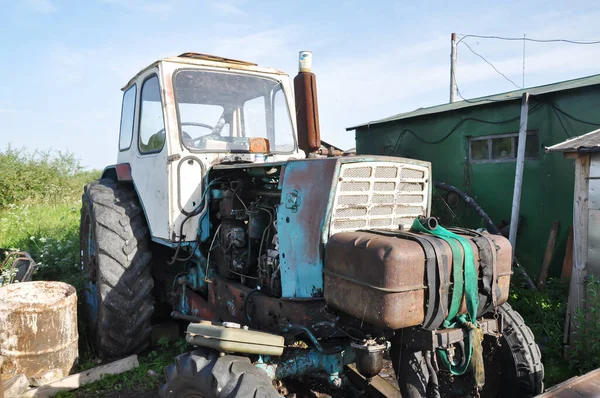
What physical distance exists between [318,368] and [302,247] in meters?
0.72

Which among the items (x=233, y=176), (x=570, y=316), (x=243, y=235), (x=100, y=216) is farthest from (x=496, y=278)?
(x=100, y=216)

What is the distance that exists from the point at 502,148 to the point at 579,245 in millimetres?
2873

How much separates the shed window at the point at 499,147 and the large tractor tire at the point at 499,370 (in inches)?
174

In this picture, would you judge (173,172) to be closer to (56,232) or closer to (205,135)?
(205,135)

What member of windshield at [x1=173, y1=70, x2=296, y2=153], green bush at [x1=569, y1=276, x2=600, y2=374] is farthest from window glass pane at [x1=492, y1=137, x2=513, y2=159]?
windshield at [x1=173, y1=70, x2=296, y2=153]

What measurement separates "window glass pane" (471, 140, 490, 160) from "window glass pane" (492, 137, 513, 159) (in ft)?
0.46

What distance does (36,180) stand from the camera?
1553 centimetres

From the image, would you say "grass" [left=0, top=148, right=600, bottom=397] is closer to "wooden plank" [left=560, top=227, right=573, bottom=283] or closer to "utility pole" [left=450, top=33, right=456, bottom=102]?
"wooden plank" [left=560, top=227, right=573, bottom=283]

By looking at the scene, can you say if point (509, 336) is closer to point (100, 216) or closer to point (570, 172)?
point (100, 216)

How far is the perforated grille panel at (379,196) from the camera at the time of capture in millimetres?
2500

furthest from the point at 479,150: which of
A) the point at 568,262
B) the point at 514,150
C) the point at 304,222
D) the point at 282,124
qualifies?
the point at 304,222

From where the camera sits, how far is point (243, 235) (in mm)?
3264

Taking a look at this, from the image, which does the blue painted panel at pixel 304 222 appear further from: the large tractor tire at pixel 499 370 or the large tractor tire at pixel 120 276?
the large tractor tire at pixel 120 276

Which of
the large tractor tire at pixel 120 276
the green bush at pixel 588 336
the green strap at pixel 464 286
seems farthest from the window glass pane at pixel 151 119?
the green bush at pixel 588 336
